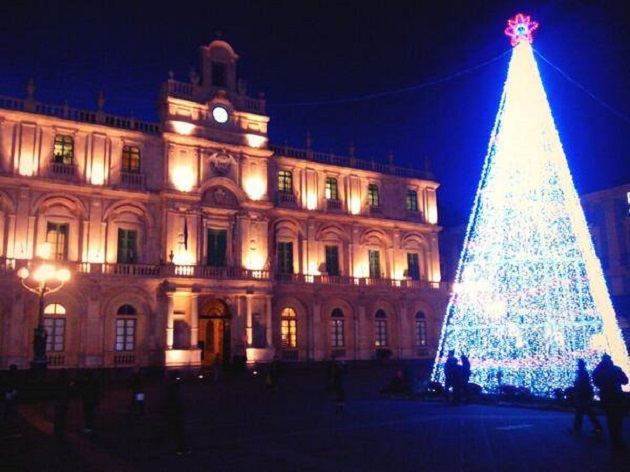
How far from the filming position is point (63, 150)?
31.9 meters

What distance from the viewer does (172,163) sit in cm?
3394

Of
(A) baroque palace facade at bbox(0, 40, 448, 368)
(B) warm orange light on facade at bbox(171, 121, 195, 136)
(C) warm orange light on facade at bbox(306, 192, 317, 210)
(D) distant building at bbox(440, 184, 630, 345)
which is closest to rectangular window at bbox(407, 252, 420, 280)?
(A) baroque palace facade at bbox(0, 40, 448, 368)

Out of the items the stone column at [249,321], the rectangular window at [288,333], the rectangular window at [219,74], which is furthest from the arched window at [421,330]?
the rectangular window at [219,74]

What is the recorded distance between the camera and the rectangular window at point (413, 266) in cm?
4334

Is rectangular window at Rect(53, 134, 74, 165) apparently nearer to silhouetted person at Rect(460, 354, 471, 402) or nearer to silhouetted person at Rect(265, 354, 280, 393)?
silhouetted person at Rect(265, 354, 280, 393)

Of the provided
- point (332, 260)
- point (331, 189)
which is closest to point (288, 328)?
point (332, 260)

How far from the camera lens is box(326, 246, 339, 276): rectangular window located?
131ft

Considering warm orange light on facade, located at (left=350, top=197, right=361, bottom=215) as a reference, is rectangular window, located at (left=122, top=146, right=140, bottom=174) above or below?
above

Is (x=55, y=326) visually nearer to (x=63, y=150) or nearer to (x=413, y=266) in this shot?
(x=63, y=150)

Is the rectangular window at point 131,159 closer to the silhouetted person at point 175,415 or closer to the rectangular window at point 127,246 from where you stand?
the rectangular window at point 127,246

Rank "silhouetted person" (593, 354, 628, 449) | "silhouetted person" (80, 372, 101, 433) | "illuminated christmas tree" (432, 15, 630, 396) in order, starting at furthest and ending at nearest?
"illuminated christmas tree" (432, 15, 630, 396) < "silhouetted person" (80, 372, 101, 433) < "silhouetted person" (593, 354, 628, 449)

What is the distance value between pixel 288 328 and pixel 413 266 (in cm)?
1127

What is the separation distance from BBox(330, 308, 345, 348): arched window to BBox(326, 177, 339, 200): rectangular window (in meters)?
7.58

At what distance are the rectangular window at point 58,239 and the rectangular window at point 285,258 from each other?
1263 cm
